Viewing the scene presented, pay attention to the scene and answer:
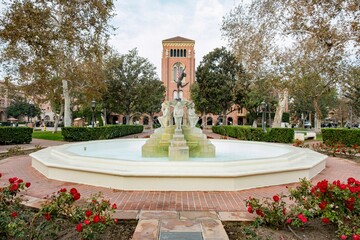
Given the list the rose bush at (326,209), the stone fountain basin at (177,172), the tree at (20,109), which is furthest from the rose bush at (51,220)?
the tree at (20,109)

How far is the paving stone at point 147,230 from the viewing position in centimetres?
358

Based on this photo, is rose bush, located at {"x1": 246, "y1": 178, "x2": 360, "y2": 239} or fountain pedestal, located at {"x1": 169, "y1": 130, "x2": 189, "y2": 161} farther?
fountain pedestal, located at {"x1": 169, "y1": 130, "x2": 189, "y2": 161}

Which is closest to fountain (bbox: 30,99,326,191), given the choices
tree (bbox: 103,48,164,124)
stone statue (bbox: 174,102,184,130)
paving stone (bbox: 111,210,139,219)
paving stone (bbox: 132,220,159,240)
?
stone statue (bbox: 174,102,184,130)

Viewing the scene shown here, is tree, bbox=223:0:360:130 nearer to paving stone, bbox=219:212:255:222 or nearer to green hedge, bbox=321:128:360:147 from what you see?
green hedge, bbox=321:128:360:147

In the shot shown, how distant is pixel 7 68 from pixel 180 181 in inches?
961

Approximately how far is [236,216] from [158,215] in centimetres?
136

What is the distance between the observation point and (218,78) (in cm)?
3594

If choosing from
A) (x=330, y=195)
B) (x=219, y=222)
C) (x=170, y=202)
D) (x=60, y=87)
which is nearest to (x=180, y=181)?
(x=170, y=202)

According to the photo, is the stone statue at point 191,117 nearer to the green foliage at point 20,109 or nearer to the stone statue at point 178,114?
the stone statue at point 178,114

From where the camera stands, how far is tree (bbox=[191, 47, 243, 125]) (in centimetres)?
3597

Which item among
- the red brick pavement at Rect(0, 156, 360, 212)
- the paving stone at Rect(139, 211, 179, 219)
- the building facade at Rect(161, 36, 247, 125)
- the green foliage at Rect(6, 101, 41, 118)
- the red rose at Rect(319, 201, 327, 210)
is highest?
the building facade at Rect(161, 36, 247, 125)

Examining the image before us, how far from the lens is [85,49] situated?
2088 cm

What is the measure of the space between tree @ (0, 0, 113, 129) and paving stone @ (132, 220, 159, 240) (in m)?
15.4

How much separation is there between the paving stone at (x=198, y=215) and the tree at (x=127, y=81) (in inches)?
1237
